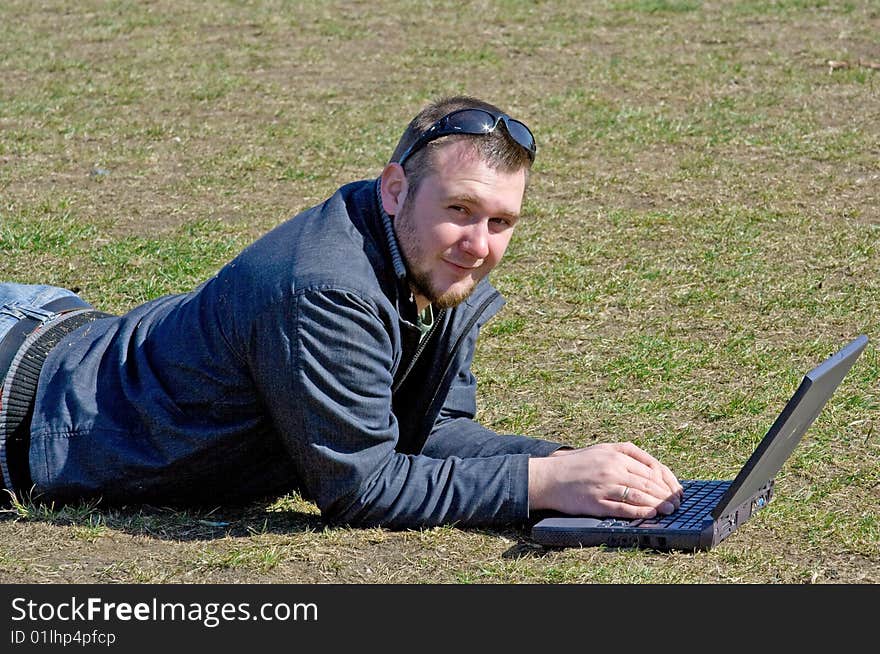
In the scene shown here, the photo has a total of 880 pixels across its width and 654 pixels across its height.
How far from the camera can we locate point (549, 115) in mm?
10109

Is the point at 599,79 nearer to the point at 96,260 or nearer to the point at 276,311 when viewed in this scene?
the point at 96,260

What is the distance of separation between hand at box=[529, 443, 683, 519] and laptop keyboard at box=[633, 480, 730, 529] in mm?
27

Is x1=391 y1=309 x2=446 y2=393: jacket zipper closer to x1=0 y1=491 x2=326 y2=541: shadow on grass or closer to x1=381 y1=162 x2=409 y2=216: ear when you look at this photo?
x1=381 y1=162 x2=409 y2=216: ear

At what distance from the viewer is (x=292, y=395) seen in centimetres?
355

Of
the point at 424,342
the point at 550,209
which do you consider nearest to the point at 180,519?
the point at 424,342

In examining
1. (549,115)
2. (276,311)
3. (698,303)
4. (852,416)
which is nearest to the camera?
(276,311)

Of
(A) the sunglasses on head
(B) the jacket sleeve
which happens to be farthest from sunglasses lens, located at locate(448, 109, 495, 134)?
(B) the jacket sleeve

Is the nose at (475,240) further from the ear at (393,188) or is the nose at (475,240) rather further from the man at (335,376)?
the ear at (393,188)

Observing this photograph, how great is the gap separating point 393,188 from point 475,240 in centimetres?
27

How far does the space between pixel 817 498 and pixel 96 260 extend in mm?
4086

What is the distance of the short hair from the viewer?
3.64 m

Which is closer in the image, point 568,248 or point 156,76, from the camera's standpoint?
point 568,248

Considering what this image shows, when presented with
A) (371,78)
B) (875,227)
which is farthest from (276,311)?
(371,78)

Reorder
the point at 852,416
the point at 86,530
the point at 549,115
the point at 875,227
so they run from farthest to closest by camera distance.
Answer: the point at 549,115
the point at 875,227
the point at 852,416
the point at 86,530
